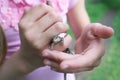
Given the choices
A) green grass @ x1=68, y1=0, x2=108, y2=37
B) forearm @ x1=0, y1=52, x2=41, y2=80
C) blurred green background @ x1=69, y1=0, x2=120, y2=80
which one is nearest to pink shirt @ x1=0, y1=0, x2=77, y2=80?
forearm @ x1=0, y1=52, x2=41, y2=80

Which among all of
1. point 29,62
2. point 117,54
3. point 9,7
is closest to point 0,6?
point 9,7

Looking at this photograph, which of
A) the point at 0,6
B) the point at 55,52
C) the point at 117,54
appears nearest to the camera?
the point at 55,52

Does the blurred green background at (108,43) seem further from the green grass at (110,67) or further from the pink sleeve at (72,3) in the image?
the pink sleeve at (72,3)

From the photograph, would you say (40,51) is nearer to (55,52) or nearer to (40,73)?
(55,52)

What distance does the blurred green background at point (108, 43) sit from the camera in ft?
8.55

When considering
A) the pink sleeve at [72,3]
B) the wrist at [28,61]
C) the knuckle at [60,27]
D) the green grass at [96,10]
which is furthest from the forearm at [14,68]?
the green grass at [96,10]

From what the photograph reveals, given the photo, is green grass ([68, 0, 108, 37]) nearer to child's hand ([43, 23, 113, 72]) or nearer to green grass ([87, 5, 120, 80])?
green grass ([87, 5, 120, 80])

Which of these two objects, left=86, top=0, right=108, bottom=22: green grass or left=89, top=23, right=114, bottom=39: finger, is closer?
left=89, top=23, right=114, bottom=39: finger

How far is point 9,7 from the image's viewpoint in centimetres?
84

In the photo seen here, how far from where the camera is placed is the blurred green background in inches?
103

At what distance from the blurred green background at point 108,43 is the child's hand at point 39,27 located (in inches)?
70.9

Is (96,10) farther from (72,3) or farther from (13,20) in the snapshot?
(13,20)

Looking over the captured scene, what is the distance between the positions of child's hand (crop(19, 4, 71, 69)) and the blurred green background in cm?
180

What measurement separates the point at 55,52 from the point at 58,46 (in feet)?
0.06
